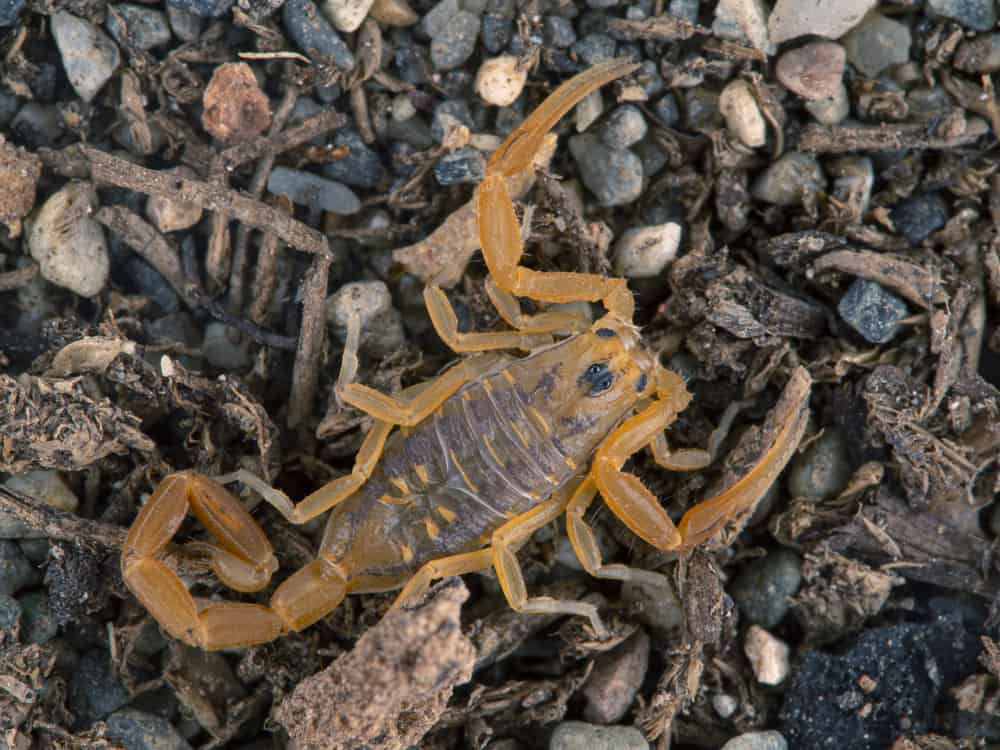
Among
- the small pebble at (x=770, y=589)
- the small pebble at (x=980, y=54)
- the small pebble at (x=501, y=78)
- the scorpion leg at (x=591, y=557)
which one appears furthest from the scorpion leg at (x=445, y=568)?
the small pebble at (x=980, y=54)

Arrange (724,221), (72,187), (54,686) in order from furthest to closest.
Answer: (724,221) → (72,187) → (54,686)

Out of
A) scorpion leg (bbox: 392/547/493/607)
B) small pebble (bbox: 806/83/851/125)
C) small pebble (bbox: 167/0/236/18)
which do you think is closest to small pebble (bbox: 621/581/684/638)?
scorpion leg (bbox: 392/547/493/607)

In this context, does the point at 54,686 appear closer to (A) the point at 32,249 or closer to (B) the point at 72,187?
(A) the point at 32,249

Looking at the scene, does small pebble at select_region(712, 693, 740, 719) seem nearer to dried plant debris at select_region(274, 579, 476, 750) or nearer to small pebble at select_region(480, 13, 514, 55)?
dried plant debris at select_region(274, 579, 476, 750)

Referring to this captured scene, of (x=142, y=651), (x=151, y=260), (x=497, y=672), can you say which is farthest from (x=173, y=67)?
(x=497, y=672)

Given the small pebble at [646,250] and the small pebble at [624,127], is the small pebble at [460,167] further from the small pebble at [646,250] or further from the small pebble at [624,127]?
the small pebble at [646,250]

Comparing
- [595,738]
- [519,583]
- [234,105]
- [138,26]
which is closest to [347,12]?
[234,105]
